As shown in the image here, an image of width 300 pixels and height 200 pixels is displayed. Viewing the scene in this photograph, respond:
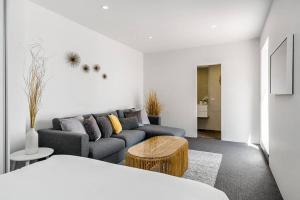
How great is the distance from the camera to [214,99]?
6.11 meters

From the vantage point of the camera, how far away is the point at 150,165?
243 cm

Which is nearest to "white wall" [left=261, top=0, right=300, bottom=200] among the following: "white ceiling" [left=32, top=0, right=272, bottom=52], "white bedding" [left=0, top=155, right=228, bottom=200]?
"white ceiling" [left=32, top=0, right=272, bottom=52]

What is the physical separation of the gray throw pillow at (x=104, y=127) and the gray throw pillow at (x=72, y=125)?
0.41 metres

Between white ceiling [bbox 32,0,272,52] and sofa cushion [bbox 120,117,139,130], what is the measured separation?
188 centimetres

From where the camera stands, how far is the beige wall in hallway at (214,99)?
600 centimetres

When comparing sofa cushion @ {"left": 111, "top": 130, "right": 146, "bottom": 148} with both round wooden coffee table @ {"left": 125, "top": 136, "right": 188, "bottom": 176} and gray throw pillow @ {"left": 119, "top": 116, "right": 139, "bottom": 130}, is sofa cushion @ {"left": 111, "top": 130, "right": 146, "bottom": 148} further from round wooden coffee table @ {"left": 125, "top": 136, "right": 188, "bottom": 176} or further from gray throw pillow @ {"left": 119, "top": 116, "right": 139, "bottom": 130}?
round wooden coffee table @ {"left": 125, "top": 136, "right": 188, "bottom": 176}

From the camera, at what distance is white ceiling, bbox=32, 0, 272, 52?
2.71 m

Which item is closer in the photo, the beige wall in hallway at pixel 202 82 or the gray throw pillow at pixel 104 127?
the gray throw pillow at pixel 104 127

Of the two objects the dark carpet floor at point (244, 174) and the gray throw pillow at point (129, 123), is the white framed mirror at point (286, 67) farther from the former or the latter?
the gray throw pillow at point (129, 123)

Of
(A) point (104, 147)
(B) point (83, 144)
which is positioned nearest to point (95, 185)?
(B) point (83, 144)

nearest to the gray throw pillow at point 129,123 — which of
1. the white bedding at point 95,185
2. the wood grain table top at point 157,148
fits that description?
the wood grain table top at point 157,148

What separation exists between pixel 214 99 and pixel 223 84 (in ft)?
4.45

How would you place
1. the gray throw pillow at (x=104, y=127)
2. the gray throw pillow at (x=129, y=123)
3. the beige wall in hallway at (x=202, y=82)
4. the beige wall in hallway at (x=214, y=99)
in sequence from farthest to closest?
the beige wall in hallway at (x=202, y=82)
the beige wall in hallway at (x=214, y=99)
the gray throw pillow at (x=129, y=123)
the gray throw pillow at (x=104, y=127)

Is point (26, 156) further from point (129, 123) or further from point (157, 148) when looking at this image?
point (129, 123)
